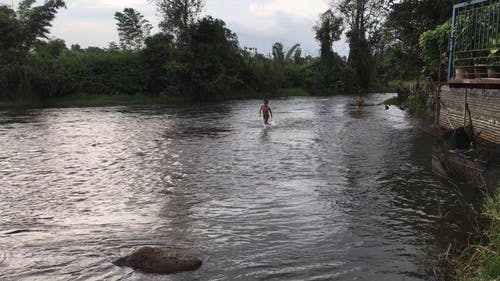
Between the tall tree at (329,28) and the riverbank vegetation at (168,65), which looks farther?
the tall tree at (329,28)

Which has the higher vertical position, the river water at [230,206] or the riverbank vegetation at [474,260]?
the riverbank vegetation at [474,260]

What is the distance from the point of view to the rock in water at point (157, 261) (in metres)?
6.01

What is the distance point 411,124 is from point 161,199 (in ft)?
52.6

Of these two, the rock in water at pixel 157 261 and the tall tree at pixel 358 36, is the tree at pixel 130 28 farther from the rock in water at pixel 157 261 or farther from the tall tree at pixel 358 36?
the rock in water at pixel 157 261

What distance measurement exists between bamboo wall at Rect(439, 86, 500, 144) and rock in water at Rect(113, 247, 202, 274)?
8.24m

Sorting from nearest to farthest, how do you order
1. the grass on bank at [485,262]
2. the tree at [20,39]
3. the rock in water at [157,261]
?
the grass on bank at [485,262] < the rock in water at [157,261] < the tree at [20,39]

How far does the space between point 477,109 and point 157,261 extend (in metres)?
9.93

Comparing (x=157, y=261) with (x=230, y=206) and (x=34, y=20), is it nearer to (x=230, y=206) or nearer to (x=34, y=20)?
(x=230, y=206)

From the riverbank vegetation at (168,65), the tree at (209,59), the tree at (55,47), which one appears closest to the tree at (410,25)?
the riverbank vegetation at (168,65)

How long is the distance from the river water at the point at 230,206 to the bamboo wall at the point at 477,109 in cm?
142

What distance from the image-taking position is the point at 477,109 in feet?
41.3

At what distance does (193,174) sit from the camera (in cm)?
1204

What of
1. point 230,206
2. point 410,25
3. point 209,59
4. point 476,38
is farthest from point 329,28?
point 230,206

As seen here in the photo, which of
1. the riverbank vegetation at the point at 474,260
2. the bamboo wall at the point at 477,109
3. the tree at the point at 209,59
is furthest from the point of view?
the tree at the point at 209,59
